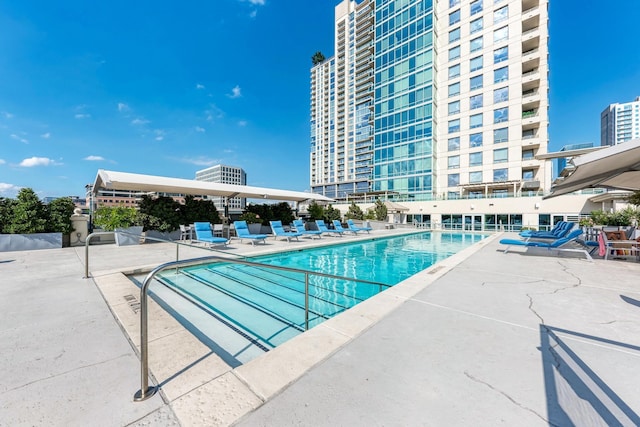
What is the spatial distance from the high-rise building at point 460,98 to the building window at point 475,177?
11 centimetres

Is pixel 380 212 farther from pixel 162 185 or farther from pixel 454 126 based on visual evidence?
pixel 162 185

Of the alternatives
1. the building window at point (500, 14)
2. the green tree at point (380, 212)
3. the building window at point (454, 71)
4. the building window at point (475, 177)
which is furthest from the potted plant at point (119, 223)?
the building window at point (500, 14)

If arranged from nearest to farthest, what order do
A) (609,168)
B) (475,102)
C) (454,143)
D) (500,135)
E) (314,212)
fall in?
1. (609,168)
2. (314,212)
3. (500,135)
4. (475,102)
5. (454,143)

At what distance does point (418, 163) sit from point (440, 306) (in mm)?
32717

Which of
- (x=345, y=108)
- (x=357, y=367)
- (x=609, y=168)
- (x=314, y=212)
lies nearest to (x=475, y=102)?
(x=314, y=212)

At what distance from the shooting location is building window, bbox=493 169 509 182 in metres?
27.5

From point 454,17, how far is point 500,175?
21369mm

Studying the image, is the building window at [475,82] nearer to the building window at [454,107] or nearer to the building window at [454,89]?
the building window at [454,89]

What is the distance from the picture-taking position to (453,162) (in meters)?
31.3

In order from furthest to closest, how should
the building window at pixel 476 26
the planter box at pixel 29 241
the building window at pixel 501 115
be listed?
the building window at pixel 476 26, the building window at pixel 501 115, the planter box at pixel 29 241

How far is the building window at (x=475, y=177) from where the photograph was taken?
29.3 m

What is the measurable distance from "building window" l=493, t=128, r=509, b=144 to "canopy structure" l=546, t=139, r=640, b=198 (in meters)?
22.3

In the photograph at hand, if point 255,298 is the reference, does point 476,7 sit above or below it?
above

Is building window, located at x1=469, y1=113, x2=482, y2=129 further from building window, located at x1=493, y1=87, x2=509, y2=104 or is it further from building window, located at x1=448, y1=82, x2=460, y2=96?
building window, located at x1=448, y1=82, x2=460, y2=96
